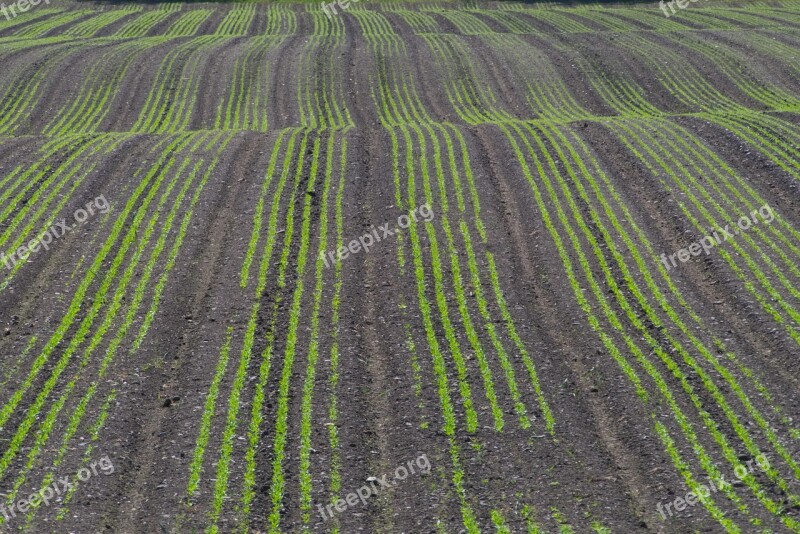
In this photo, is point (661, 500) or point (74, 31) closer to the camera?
point (661, 500)

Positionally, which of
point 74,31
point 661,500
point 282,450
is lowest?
point 661,500

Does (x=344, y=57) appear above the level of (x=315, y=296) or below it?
above

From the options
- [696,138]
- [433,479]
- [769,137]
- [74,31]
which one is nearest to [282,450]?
[433,479]

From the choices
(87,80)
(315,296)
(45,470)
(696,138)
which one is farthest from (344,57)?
(45,470)

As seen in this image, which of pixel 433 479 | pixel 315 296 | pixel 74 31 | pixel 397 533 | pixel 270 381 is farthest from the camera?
pixel 74 31

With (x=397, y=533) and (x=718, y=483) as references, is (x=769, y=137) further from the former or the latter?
(x=397, y=533)

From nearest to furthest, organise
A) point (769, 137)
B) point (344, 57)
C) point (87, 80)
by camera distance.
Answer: point (769, 137) → point (87, 80) → point (344, 57)

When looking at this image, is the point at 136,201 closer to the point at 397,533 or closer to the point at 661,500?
the point at 397,533
